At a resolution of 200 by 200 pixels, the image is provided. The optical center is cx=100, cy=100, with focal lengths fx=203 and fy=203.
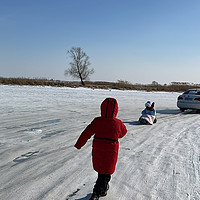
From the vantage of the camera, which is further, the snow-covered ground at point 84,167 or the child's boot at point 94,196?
the snow-covered ground at point 84,167

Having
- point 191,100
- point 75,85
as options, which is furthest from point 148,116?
point 75,85

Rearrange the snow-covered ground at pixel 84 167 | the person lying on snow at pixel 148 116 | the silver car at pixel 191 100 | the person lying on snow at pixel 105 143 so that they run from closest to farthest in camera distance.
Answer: the person lying on snow at pixel 105 143
the snow-covered ground at pixel 84 167
the person lying on snow at pixel 148 116
the silver car at pixel 191 100

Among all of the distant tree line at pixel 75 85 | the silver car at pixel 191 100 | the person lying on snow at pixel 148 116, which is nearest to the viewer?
the person lying on snow at pixel 148 116

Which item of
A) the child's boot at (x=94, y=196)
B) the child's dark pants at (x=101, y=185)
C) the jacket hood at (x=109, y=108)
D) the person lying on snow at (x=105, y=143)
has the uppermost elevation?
the jacket hood at (x=109, y=108)

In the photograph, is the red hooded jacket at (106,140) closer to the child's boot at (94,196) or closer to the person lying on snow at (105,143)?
the person lying on snow at (105,143)

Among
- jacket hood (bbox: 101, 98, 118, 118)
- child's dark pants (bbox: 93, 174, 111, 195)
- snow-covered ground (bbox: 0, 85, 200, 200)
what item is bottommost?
snow-covered ground (bbox: 0, 85, 200, 200)

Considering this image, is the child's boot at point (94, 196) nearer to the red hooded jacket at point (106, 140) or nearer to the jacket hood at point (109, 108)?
the red hooded jacket at point (106, 140)

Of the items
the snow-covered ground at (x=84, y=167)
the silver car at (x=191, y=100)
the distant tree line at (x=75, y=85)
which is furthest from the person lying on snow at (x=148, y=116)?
the distant tree line at (x=75, y=85)

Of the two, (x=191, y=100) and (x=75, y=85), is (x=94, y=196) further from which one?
(x=75, y=85)

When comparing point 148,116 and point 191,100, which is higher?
point 191,100

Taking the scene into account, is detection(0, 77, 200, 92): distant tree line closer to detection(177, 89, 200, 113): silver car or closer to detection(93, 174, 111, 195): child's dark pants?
detection(177, 89, 200, 113): silver car

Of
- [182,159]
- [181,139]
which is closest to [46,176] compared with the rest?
[182,159]

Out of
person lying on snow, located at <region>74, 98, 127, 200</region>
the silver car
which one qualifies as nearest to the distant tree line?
the silver car

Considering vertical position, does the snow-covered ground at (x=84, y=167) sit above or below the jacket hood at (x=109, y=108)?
below
